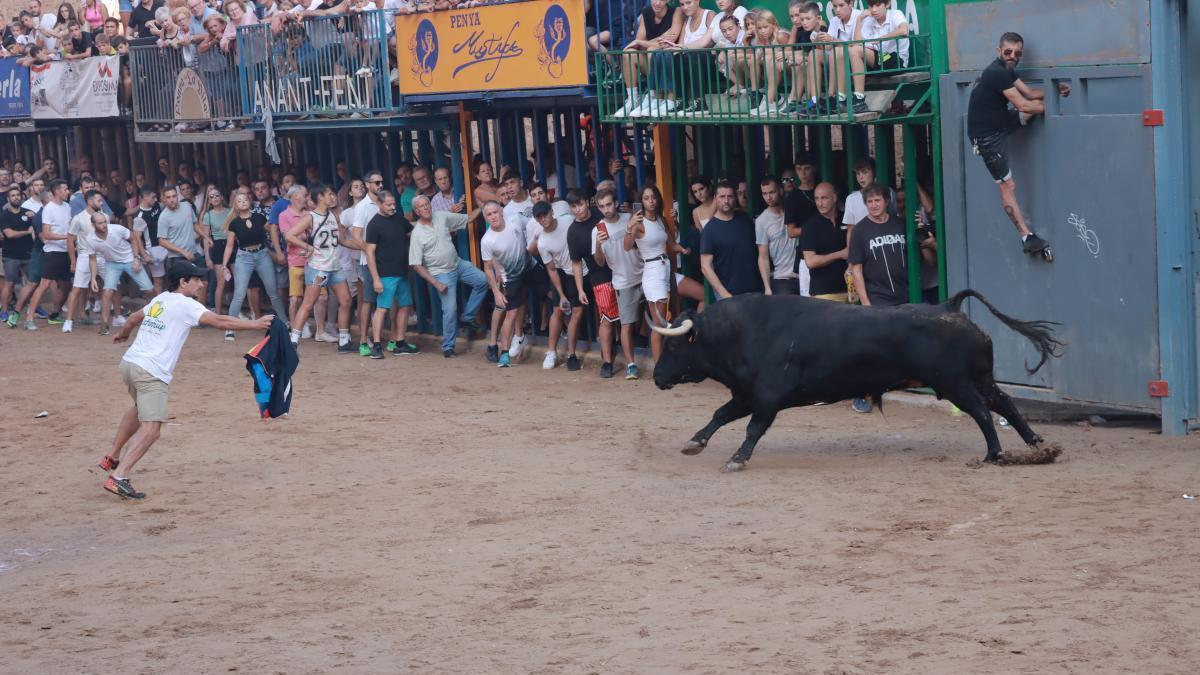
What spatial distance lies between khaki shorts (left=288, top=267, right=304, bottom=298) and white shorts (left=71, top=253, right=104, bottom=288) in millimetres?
3124

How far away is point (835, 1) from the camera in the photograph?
1242 cm

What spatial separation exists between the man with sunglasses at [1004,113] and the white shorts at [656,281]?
11.7 feet

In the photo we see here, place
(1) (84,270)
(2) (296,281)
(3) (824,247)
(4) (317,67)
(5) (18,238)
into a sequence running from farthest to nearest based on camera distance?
1. (5) (18,238)
2. (1) (84,270)
3. (4) (317,67)
4. (2) (296,281)
5. (3) (824,247)

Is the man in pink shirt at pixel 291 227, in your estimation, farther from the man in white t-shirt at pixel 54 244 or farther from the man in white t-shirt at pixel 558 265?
the man in white t-shirt at pixel 54 244

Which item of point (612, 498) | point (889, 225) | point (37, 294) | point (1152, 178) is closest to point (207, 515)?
point (612, 498)

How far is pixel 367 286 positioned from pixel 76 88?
837cm

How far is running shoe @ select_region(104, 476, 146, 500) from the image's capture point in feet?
35.5

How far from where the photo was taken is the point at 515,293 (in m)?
16.0

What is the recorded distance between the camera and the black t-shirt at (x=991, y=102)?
36.6 feet

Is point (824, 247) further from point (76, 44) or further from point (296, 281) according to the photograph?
point (76, 44)

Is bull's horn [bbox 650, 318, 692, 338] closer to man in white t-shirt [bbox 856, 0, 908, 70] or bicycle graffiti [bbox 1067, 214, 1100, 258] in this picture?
man in white t-shirt [bbox 856, 0, 908, 70]

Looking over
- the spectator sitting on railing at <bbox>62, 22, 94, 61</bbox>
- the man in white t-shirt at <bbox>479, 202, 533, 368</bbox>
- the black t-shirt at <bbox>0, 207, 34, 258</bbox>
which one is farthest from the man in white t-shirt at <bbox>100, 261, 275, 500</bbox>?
the spectator sitting on railing at <bbox>62, 22, 94, 61</bbox>

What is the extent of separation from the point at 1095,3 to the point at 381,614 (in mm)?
6293

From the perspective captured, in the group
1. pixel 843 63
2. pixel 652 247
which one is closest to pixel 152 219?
pixel 652 247
